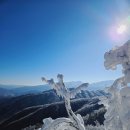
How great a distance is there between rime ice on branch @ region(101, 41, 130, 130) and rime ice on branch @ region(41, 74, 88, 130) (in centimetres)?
75

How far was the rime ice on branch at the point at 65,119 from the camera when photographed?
601 cm

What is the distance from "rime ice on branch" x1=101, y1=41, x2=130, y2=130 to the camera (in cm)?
601

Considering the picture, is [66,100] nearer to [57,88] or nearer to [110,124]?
[57,88]

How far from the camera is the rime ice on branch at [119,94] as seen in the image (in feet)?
19.7

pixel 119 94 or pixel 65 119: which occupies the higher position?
pixel 119 94

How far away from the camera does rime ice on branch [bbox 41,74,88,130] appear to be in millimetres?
6008

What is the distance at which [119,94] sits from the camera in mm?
6359

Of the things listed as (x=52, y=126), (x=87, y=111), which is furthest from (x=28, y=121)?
(x=52, y=126)

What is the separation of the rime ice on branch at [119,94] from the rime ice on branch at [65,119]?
0.75 metres

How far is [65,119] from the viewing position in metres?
7.03

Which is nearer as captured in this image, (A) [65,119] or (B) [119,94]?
(B) [119,94]

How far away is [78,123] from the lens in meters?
6.78

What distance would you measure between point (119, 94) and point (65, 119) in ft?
5.19

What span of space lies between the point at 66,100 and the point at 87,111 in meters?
142
